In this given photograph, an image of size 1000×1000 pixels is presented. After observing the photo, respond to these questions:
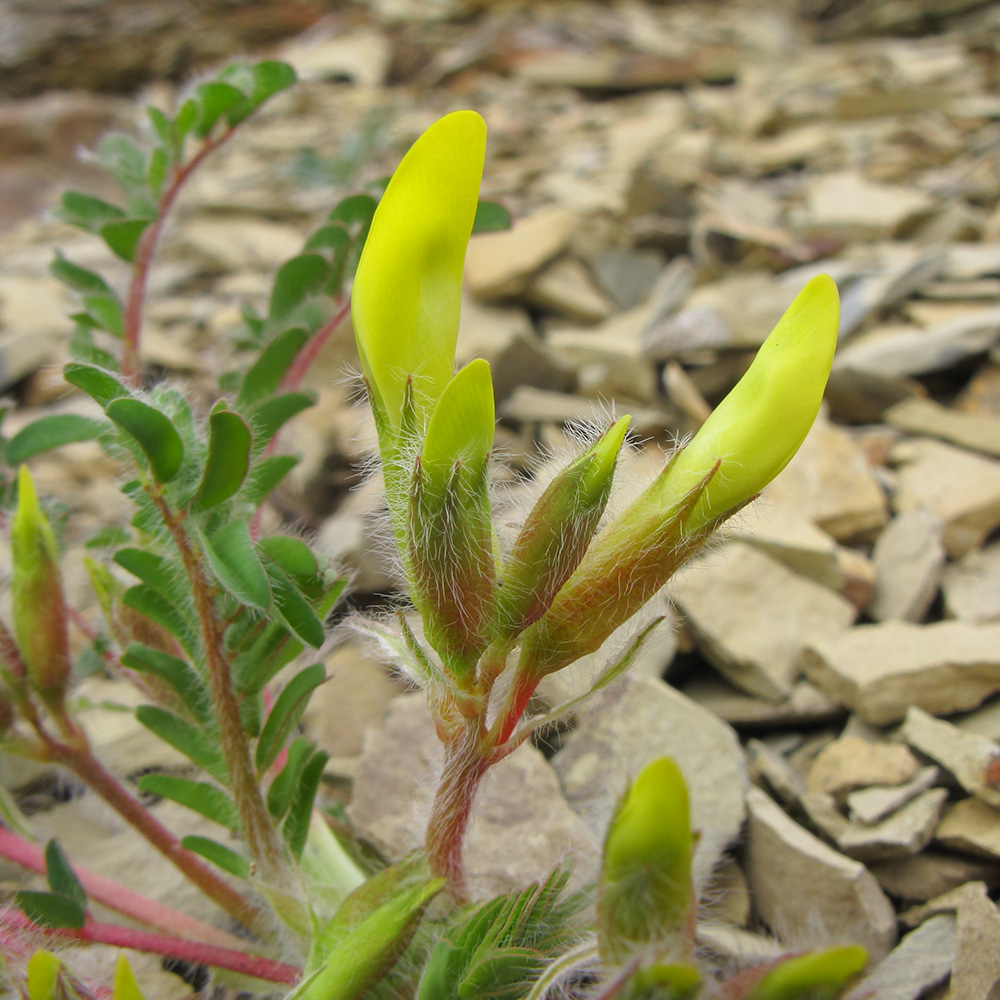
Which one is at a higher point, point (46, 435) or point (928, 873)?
point (46, 435)

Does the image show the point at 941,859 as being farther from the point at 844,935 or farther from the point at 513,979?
the point at 513,979

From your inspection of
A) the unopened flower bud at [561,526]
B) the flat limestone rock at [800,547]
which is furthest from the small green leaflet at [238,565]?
the flat limestone rock at [800,547]

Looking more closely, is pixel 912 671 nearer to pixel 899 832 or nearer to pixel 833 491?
pixel 899 832

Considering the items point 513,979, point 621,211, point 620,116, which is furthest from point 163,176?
point 620,116

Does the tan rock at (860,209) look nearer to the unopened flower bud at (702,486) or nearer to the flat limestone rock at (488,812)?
the flat limestone rock at (488,812)

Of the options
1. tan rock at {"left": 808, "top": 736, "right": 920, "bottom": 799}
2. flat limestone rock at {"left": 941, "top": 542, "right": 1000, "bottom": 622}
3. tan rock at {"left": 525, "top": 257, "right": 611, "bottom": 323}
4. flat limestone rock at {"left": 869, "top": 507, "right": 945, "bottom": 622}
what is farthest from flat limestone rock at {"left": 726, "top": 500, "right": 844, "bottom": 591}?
tan rock at {"left": 525, "top": 257, "right": 611, "bottom": 323}

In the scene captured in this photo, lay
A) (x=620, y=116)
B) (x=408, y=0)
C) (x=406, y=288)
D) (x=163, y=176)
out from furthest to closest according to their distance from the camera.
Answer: (x=408, y=0) → (x=620, y=116) → (x=163, y=176) → (x=406, y=288)

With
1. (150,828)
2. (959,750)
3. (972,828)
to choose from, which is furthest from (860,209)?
(150,828)
